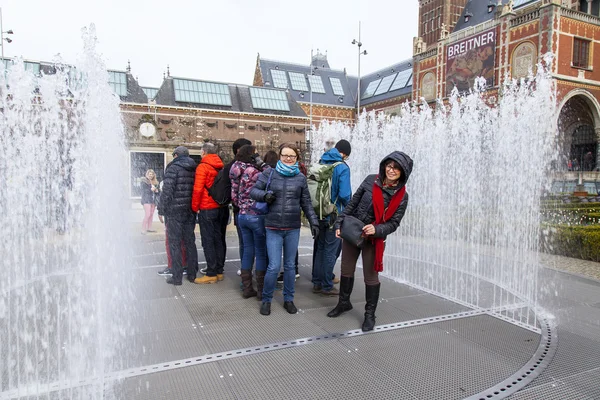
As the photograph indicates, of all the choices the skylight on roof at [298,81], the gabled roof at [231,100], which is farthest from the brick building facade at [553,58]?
the skylight on roof at [298,81]

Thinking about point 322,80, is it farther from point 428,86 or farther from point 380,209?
point 380,209

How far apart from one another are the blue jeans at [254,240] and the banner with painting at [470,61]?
26.9m

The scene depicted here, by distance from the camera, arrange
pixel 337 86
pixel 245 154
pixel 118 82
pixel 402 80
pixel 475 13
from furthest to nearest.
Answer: pixel 337 86 < pixel 402 80 < pixel 475 13 < pixel 118 82 < pixel 245 154

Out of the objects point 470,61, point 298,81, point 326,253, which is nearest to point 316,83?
point 298,81

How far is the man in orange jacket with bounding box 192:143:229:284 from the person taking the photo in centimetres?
559

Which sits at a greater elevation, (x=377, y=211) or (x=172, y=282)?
(x=377, y=211)

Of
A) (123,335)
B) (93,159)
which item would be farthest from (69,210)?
(123,335)

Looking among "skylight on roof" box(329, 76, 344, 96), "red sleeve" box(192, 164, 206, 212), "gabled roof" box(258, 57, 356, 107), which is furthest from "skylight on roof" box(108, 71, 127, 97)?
"red sleeve" box(192, 164, 206, 212)

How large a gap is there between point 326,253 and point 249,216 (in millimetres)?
1138

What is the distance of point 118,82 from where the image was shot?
2812 centimetres

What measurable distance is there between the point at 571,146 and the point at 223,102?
82.3 feet

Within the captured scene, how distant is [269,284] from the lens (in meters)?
4.46

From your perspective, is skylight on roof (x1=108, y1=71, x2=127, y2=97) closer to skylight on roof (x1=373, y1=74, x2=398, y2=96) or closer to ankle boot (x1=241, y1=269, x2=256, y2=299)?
skylight on roof (x1=373, y1=74, x2=398, y2=96)

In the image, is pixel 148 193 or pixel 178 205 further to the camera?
pixel 148 193
